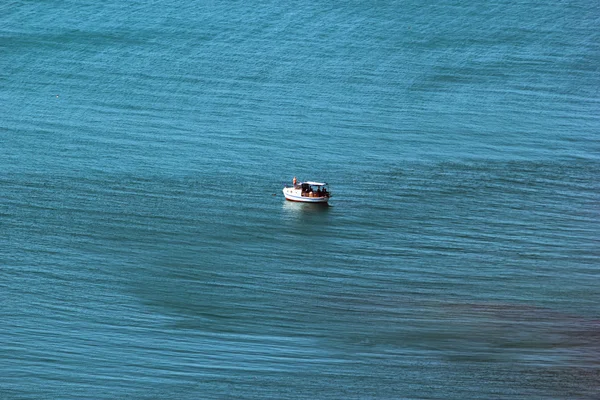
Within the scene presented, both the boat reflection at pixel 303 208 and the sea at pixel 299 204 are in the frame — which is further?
the boat reflection at pixel 303 208

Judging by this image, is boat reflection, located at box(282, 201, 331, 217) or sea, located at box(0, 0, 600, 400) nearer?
sea, located at box(0, 0, 600, 400)

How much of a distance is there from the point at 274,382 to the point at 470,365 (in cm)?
1177

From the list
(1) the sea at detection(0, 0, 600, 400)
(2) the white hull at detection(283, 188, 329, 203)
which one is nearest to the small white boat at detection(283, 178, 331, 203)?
(2) the white hull at detection(283, 188, 329, 203)

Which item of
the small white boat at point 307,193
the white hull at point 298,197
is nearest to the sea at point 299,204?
the white hull at point 298,197

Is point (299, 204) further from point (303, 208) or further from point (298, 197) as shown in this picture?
point (303, 208)

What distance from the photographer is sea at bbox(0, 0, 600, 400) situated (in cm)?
7375

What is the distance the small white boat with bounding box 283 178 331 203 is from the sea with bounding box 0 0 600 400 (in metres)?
1.00

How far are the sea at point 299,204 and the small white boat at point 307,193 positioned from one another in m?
1.00

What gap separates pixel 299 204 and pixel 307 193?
1.12m

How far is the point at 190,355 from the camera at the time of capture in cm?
7344

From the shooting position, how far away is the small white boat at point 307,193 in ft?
339

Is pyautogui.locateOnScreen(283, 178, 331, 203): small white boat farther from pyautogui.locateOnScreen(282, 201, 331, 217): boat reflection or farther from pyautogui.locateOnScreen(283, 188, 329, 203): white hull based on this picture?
pyautogui.locateOnScreen(282, 201, 331, 217): boat reflection

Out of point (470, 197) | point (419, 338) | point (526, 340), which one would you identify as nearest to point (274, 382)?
point (419, 338)

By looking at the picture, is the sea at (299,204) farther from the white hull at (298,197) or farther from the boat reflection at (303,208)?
the white hull at (298,197)
